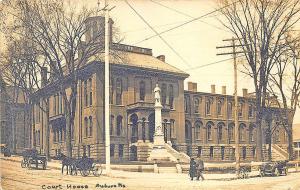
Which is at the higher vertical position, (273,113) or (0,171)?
(273,113)

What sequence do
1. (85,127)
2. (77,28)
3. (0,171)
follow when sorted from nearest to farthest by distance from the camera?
(0,171)
(85,127)
(77,28)

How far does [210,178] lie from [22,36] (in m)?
7.72

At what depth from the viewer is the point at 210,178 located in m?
16.6

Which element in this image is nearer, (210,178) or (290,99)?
(210,178)

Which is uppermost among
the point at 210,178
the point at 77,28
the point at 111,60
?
the point at 77,28

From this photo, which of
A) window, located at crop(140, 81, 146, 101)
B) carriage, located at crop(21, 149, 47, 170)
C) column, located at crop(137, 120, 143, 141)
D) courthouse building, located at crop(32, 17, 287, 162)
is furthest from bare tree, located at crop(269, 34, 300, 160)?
carriage, located at crop(21, 149, 47, 170)

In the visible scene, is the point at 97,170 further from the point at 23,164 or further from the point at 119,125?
the point at 23,164

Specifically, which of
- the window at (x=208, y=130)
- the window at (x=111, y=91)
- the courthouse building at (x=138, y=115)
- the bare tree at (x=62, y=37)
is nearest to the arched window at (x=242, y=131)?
the courthouse building at (x=138, y=115)

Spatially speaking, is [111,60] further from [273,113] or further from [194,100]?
[273,113]

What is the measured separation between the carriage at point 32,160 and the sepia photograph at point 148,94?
4cm

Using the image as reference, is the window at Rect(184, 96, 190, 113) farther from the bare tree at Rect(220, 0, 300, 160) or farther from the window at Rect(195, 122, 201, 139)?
the bare tree at Rect(220, 0, 300, 160)

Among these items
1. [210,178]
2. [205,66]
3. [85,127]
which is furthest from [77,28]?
[210,178]

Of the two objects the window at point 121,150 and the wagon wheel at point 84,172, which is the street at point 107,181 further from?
the window at point 121,150

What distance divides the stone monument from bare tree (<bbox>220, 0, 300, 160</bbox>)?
3.03m
